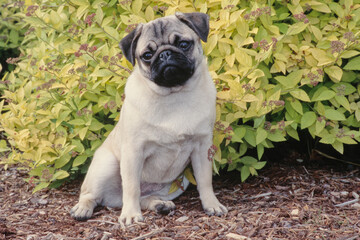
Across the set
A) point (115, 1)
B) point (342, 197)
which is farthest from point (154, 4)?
point (342, 197)

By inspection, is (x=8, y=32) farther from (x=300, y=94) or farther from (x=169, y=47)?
(x=300, y=94)

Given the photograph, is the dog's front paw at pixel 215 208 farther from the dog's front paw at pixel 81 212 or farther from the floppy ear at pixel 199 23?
the floppy ear at pixel 199 23

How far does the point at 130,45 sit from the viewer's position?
365 cm

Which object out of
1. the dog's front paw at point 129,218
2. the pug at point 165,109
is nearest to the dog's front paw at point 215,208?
the pug at point 165,109

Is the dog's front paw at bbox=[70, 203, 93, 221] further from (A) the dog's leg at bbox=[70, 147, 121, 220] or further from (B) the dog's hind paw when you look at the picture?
(B) the dog's hind paw

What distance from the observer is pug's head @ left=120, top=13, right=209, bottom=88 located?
137 inches

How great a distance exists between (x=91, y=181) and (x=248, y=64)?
5.75 feet

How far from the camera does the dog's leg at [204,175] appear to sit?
3.83m

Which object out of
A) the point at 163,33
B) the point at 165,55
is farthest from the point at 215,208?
the point at 163,33

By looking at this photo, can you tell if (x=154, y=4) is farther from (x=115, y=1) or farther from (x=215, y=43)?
(x=215, y=43)

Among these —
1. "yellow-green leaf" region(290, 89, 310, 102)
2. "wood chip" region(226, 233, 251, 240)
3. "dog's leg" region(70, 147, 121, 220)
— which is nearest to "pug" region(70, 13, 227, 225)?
"dog's leg" region(70, 147, 121, 220)

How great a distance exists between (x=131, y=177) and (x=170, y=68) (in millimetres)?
971

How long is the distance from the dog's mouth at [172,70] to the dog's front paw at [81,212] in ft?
4.15

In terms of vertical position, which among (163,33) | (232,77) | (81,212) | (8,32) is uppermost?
(163,33)
